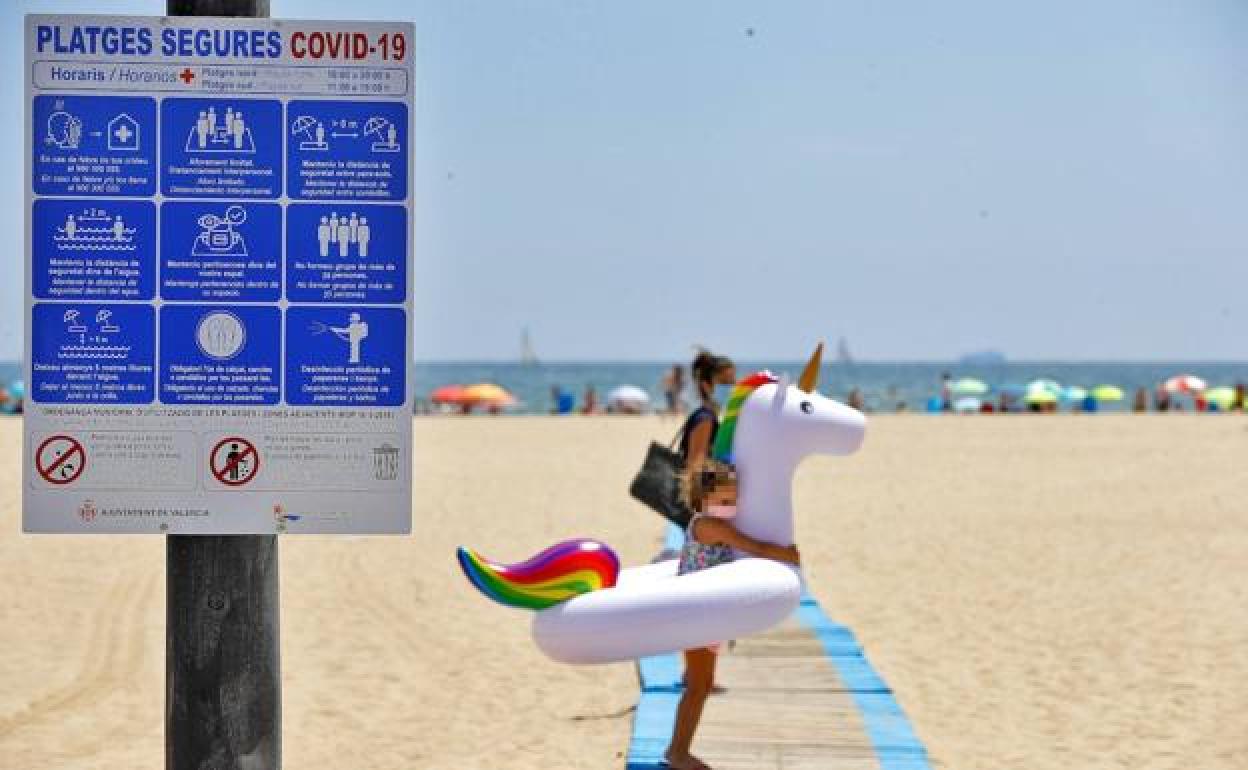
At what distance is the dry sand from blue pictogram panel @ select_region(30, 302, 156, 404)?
3.36 meters

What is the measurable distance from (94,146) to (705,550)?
9.72 ft

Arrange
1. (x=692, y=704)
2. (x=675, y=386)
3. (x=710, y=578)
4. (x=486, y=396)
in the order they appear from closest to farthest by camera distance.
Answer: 1. (x=710, y=578)
2. (x=692, y=704)
3. (x=675, y=386)
4. (x=486, y=396)

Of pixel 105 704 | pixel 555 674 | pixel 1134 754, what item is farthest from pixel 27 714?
pixel 1134 754

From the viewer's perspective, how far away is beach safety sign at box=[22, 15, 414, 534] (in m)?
4.21

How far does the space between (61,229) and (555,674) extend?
5593 millimetres

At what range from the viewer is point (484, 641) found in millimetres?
10234

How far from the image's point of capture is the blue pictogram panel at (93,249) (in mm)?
4191

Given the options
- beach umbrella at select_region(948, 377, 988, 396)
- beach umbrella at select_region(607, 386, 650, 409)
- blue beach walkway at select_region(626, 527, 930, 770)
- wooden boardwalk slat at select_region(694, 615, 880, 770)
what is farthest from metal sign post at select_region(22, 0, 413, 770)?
beach umbrella at select_region(948, 377, 988, 396)

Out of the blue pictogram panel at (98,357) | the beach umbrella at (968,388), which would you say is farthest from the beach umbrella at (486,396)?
the blue pictogram panel at (98,357)

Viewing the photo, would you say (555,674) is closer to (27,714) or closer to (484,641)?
(484,641)

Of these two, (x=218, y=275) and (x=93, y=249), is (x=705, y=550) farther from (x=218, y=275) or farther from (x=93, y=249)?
(x=93, y=249)

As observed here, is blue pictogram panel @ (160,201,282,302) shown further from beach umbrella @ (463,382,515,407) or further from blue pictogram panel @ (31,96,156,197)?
beach umbrella @ (463,382,515,407)

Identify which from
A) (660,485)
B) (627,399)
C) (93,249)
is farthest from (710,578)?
(627,399)

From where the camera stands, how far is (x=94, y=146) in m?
4.22
